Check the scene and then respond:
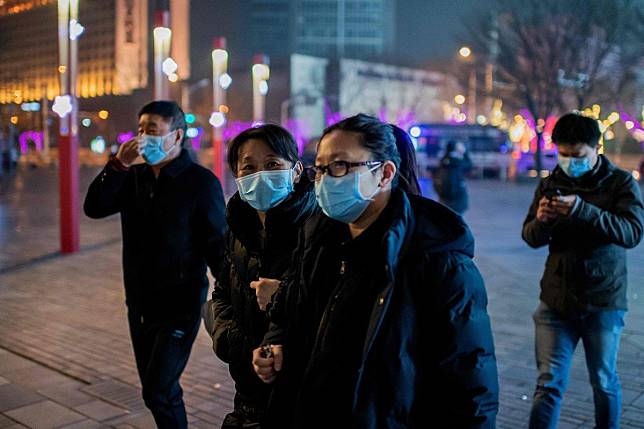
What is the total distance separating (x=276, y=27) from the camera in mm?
128125

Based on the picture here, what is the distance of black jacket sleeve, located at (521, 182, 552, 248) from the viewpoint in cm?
394

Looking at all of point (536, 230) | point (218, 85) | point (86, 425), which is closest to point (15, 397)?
point (86, 425)

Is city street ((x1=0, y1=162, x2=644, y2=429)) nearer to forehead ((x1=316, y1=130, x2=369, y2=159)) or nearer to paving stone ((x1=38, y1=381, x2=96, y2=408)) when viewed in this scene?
paving stone ((x1=38, y1=381, x2=96, y2=408))

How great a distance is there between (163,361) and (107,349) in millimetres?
3078

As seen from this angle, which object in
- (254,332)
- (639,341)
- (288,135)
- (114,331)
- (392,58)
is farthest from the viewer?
(392,58)

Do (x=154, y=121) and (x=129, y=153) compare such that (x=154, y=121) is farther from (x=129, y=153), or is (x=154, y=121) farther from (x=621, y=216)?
(x=621, y=216)

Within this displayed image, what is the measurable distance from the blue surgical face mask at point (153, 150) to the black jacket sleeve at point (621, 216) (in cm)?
215

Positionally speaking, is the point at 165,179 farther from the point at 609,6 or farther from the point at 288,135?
the point at 609,6

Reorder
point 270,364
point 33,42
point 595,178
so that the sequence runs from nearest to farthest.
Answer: point 270,364
point 595,178
point 33,42

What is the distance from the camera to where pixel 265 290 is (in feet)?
9.21

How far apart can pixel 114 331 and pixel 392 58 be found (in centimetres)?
7148

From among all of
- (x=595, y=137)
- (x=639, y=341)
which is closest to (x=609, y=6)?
(x=639, y=341)

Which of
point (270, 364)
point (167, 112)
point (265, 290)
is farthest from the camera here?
point (167, 112)

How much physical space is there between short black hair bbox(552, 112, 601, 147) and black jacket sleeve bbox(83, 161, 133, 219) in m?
2.36
